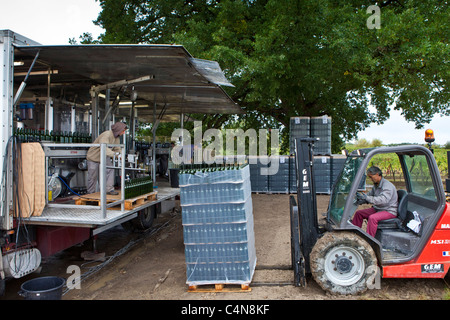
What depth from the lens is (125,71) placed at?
7.55m

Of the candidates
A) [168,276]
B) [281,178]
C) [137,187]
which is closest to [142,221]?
[137,187]

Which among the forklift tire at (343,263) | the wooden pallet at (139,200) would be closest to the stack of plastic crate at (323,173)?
the wooden pallet at (139,200)

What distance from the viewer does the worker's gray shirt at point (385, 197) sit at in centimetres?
546

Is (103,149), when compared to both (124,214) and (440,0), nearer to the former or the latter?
(124,214)

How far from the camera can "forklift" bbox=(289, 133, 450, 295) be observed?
5133 millimetres

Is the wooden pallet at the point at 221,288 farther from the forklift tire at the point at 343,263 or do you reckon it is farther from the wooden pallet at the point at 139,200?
the wooden pallet at the point at 139,200

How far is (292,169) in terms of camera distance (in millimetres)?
15578

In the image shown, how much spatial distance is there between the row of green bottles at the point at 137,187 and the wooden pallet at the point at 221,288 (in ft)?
6.80

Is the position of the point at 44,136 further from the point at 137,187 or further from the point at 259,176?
the point at 259,176

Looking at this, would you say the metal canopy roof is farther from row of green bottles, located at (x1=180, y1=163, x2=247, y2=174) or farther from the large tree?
the large tree

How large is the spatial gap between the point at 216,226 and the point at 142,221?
12.9 ft

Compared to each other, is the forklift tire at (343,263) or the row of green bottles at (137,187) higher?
the row of green bottles at (137,187)
